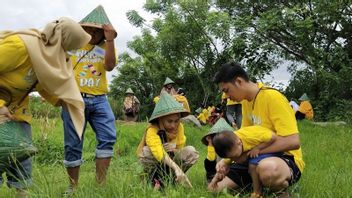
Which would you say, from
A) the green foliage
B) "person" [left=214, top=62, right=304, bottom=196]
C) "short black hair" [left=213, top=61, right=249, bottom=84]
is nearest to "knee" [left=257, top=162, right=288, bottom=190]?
"person" [left=214, top=62, right=304, bottom=196]

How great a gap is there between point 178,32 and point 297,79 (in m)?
5.47

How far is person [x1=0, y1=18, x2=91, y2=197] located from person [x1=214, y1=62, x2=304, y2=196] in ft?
3.92

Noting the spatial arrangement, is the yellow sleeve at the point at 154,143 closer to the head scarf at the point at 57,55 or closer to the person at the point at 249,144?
the person at the point at 249,144

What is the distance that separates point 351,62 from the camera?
13773 millimetres

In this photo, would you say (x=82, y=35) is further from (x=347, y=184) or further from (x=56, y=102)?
(x=347, y=184)

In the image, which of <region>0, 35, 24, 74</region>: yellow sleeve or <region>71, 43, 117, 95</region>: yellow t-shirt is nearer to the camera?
<region>0, 35, 24, 74</region>: yellow sleeve

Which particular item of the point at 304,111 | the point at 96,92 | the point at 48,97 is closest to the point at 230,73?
the point at 96,92

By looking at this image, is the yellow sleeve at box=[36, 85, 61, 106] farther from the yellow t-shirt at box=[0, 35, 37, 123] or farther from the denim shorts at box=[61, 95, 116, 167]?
the denim shorts at box=[61, 95, 116, 167]

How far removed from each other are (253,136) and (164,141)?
988 mm

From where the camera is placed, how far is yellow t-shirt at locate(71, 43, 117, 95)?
13.4 feet

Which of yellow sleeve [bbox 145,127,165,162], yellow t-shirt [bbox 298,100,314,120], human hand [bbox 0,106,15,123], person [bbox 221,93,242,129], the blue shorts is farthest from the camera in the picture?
yellow t-shirt [bbox 298,100,314,120]

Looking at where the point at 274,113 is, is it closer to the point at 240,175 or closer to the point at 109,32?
the point at 240,175

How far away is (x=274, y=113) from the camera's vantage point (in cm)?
365

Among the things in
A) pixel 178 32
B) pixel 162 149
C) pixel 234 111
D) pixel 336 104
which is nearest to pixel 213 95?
pixel 178 32
